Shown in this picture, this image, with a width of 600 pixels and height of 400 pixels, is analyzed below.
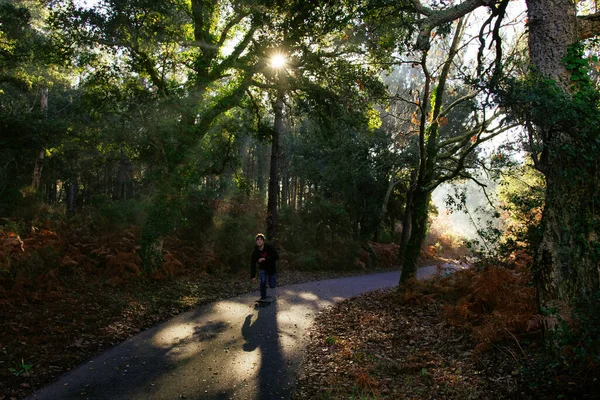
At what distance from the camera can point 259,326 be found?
9.01 metres

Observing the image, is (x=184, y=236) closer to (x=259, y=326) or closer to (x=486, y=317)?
(x=259, y=326)

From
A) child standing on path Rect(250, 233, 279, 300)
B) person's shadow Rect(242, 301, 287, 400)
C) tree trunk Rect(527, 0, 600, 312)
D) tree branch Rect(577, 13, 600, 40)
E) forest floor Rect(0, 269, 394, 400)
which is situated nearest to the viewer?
tree trunk Rect(527, 0, 600, 312)

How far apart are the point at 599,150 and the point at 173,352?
729 cm

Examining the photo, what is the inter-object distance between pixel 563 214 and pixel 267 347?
5519 mm

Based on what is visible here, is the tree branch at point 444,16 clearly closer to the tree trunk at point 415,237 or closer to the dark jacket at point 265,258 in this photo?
the dark jacket at point 265,258

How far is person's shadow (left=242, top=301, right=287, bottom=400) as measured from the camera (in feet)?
18.7

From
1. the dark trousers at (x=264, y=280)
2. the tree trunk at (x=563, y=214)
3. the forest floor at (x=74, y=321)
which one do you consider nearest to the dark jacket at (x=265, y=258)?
the dark trousers at (x=264, y=280)

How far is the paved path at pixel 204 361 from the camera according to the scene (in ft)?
18.1

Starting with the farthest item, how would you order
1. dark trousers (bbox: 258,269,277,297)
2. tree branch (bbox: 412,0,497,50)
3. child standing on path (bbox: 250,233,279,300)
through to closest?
dark trousers (bbox: 258,269,277,297)
child standing on path (bbox: 250,233,279,300)
tree branch (bbox: 412,0,497,50)

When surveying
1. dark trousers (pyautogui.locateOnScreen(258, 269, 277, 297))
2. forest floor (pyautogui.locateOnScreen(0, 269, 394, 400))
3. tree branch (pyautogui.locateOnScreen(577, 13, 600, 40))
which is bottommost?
forest floor (pyautogui.locateOnScreen(0, 269, 394, 400))

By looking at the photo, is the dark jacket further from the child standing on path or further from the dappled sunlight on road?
the dappled sunlight on road

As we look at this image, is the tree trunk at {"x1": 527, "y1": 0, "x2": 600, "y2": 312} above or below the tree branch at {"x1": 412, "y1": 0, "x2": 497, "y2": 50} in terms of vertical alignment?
below

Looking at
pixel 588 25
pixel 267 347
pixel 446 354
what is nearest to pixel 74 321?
pixel 267 347

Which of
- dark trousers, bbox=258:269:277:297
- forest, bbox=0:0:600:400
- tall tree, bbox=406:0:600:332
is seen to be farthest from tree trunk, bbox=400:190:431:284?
tall tree, bbox=406:0:600:332
